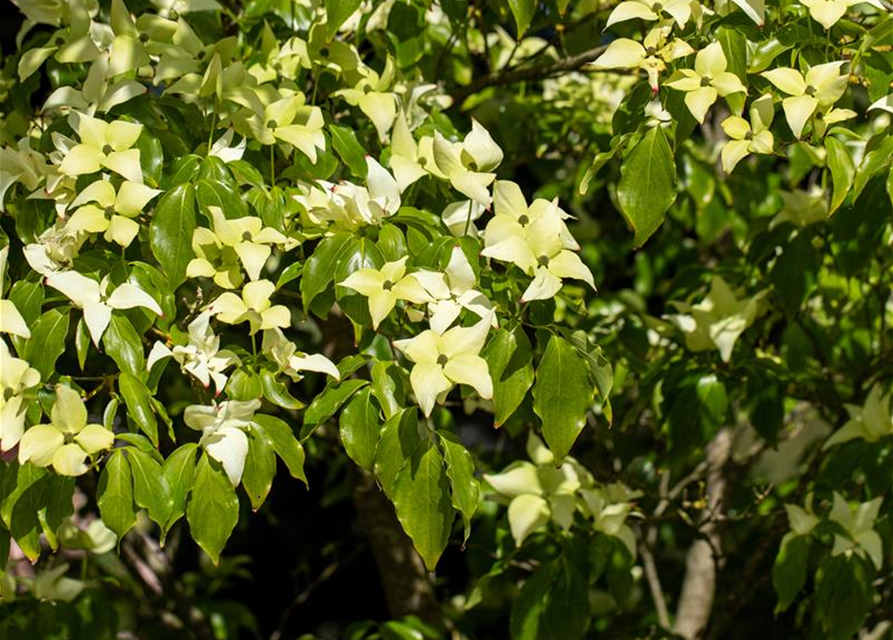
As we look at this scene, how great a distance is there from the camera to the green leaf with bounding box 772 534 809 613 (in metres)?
1.57

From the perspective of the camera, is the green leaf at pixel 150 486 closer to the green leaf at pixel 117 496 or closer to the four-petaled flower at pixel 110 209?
the green leaf at pixel 117 496

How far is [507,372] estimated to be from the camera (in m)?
1.12

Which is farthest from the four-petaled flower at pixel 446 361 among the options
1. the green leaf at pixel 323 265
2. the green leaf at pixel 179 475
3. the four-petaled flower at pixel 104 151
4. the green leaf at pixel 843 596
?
the green leaf at pixel 843 596

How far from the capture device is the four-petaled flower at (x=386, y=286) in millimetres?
1126

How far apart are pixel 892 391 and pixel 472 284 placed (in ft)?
2.66

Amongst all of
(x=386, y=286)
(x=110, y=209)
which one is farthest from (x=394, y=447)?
(x=110, y=209)

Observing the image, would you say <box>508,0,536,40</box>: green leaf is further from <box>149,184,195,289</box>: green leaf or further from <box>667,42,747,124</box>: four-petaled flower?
<box>149,184,195,289</box>: green leaf

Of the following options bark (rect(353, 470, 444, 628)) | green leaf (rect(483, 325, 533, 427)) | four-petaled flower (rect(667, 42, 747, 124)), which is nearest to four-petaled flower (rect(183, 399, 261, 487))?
green leaf (rect(483, 325, 533, 427))

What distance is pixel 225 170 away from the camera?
1.23m

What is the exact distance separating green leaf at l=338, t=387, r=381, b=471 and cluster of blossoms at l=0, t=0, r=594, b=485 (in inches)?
1.8

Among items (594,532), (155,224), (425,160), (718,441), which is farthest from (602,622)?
(155,224)

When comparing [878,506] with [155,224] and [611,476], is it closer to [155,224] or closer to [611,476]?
[611,476]

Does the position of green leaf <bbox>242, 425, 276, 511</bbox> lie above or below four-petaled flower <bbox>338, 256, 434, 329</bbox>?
below

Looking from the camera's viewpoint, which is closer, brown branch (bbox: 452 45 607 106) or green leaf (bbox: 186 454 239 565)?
green leaf (bbox: 186 454 239 565)
